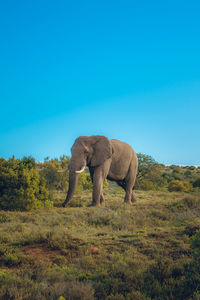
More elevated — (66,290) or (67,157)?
(67,157)

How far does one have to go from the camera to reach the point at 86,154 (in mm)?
14680

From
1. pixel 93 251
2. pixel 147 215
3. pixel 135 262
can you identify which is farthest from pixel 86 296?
pixel 147 215

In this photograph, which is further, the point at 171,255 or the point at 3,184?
the point at 3,184

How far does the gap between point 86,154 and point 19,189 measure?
4.17 m

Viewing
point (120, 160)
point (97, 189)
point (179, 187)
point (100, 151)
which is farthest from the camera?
point (179, 187)

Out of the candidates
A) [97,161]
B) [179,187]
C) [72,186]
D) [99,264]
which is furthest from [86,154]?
[179,187]

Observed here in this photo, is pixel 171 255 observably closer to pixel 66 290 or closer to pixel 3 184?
pixel 66 290

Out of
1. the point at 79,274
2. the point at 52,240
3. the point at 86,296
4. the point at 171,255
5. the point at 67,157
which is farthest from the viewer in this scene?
the point at 67,157

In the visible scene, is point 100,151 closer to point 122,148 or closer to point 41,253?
point 122,148

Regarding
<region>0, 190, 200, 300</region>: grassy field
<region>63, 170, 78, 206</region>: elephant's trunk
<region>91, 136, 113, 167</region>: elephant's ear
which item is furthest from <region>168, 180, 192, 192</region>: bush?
<region>0, 190, 200, 300</region>: grassy field

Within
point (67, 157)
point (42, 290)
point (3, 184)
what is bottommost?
point (42, 290)

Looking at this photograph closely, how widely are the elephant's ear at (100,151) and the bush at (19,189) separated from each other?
344cm

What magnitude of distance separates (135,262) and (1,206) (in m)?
9.28

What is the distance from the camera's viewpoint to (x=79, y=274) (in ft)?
15.9
